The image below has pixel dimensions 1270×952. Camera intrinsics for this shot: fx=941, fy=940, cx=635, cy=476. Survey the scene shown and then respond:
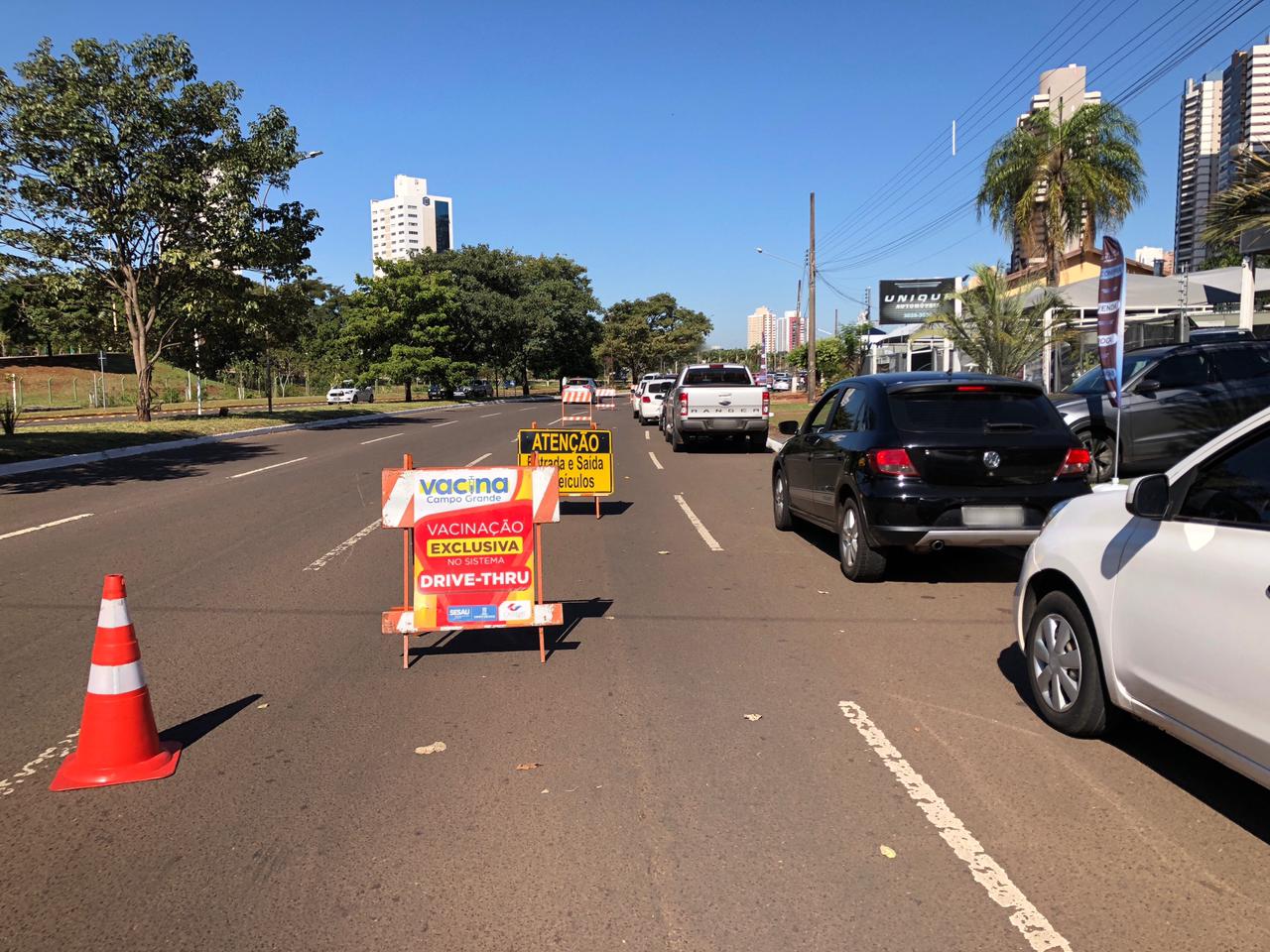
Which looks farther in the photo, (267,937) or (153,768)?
(153,768)

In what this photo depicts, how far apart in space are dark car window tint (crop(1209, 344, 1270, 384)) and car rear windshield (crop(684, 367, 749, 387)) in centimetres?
1041

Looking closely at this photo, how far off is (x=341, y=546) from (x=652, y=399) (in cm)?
2307

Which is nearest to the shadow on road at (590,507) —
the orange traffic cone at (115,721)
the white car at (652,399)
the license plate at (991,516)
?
the license plate at (991,516)

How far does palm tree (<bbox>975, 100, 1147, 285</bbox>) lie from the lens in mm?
27234

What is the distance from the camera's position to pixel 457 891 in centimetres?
332

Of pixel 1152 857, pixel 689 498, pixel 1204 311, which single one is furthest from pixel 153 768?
pixel 1204 311

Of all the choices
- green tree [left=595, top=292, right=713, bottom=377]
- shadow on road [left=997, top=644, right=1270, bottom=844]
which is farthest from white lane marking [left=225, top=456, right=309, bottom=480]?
green tree [left=595, top=292, right=713, bottom=377]

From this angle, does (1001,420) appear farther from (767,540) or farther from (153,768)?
(153,768)

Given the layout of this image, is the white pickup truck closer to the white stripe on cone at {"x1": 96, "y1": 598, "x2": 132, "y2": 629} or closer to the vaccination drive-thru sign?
the vaccination drive-thru sign

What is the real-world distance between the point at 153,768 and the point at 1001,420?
6393 millimetres

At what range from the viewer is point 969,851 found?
3.55 m

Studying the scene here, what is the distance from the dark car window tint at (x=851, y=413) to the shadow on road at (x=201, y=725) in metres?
5.33

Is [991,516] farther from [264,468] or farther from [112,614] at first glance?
[264,468]

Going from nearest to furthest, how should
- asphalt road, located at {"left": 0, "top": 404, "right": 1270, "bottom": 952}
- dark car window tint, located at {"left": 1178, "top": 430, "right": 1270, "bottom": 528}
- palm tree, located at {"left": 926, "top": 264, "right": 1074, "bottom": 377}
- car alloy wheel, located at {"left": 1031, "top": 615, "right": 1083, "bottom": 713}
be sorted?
1. asphalt road, located at {"left": 0, "top": 404, "right": 1270, "bottom": 952}
2. dark car window tint, located at {"left": 1178, "top": 430, "right": 1270, "bottom": 528}
3. car alloy wheel, located at {"left": 1031, "top": 615, "right": 1083, "bottom": 713}
4. palm tree, located at {"left": 926, "top": 264, "right": 1074, "bottom": 377}
